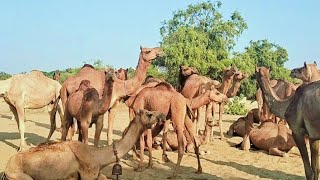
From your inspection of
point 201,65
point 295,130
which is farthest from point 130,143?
point 201,65

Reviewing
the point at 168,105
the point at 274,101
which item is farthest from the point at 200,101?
the point at 274,101

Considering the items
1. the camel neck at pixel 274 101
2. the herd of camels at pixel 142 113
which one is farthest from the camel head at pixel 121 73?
the camel neck at pixel 274 101

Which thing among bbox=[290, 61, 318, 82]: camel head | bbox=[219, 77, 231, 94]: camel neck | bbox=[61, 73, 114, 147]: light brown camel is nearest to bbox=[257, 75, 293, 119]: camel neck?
bbox=[290, 61, 318, 82]: camel head

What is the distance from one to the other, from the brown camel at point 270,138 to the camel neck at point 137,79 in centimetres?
425

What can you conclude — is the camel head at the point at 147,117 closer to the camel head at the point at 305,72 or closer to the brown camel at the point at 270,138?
the brown camel at the point at 270,138

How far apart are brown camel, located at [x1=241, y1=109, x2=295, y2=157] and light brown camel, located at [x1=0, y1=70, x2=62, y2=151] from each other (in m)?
5.91

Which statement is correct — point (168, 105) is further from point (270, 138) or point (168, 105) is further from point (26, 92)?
point (26, 92)

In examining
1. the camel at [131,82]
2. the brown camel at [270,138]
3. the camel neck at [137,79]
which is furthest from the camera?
the brown camel at [270,138]

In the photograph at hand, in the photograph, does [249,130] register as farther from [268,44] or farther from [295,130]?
[268,44]

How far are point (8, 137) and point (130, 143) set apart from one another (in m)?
9.76

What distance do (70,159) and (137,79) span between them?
15.1ft

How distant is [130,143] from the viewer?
28.4 feet

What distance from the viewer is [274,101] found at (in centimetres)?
1092

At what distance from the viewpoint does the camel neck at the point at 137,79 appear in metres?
12.6
